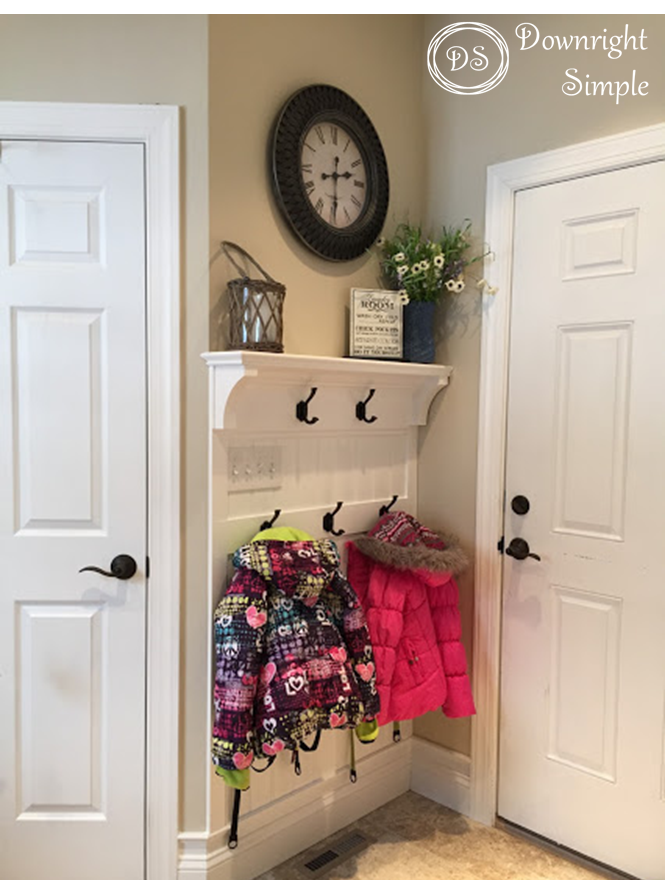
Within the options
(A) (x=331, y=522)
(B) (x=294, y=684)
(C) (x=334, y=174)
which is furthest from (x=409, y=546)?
(C) (x=334, y=174)

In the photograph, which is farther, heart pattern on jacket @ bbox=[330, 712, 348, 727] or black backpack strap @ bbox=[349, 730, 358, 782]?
black backpack strap @ bbox=[349, 730, 358, 782]

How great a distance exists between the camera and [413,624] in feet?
7.05

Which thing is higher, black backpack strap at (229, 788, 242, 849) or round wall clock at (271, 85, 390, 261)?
round wall clock at (271, 85, 390, 261)

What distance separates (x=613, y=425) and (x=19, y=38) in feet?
6.28

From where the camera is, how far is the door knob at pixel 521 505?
2178 mm

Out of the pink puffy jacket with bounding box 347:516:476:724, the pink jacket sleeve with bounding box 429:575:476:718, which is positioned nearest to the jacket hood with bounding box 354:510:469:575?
the pink puffy jacket with bounding box 347:516:476:724

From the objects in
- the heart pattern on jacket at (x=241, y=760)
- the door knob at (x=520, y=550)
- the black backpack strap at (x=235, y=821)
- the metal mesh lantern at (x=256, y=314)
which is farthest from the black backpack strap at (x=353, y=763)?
the metal mesh lantern at (x=256, y=314)

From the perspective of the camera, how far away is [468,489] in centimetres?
231

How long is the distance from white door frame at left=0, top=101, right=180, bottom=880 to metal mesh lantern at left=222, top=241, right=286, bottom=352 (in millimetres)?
158

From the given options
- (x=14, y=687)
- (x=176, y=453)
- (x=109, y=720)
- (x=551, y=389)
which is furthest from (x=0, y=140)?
(x=551, y=389)

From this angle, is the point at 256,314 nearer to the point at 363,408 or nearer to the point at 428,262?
the point at 363,408

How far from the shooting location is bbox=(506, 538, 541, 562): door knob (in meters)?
2.17

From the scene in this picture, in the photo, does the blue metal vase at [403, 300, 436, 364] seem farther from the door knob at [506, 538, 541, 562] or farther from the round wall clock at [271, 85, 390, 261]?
the door knob at [506, 538, 541, 562]

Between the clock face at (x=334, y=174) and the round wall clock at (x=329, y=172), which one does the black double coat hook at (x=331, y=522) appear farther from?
the clock face at (x=334, y=174)
